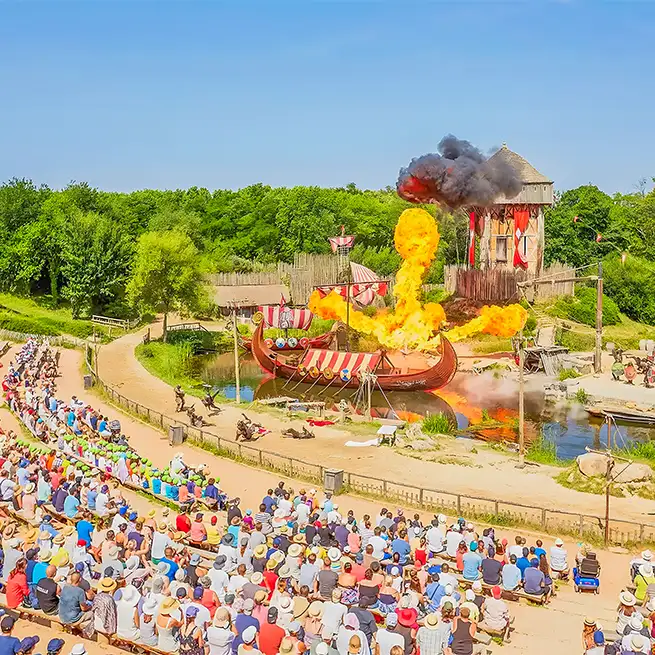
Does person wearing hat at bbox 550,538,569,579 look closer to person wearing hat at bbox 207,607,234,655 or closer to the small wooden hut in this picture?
person wearing hat at bbox 207,607,234,655

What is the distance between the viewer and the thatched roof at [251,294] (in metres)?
69.2

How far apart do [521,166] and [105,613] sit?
64105 millimetres

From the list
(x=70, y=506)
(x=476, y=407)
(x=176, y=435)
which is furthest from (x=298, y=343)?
(x=70, y=506)

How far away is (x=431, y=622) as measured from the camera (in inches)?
479

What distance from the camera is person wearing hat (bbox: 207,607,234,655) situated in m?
11.9

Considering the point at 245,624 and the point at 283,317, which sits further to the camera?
the point at 283,317

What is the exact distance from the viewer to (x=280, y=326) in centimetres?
5319

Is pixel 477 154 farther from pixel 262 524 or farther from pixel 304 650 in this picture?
pixel 304 650

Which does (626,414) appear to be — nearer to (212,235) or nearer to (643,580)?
(643,580)

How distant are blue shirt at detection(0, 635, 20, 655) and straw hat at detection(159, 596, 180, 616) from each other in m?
2.30

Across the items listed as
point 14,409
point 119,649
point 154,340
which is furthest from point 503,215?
point 119,649

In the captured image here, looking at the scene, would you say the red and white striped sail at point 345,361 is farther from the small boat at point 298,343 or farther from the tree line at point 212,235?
the tree line at point 212,235

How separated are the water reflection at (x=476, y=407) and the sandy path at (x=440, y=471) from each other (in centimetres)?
704

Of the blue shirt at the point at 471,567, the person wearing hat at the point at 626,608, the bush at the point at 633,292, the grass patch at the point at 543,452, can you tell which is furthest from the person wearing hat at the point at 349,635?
the bush at the point at 633,292
